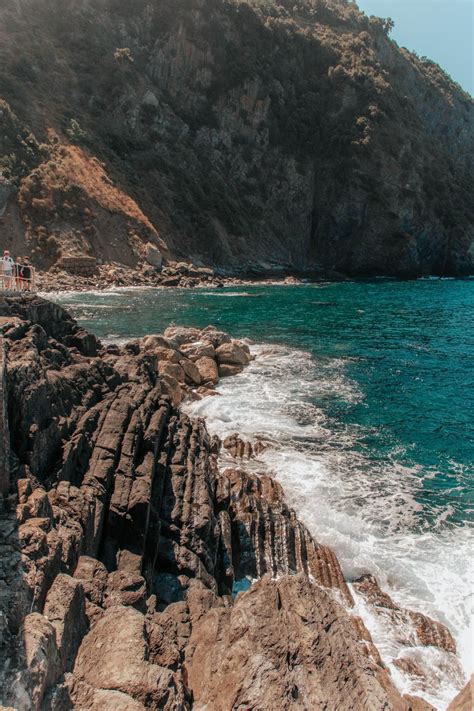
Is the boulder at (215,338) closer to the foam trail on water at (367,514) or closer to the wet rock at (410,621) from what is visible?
the foam trail on water at (367,514)

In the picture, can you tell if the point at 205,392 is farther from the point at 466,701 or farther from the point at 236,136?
the point at 236,136

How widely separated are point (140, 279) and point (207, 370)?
129 feet

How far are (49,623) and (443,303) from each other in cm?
5907

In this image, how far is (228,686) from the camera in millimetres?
6027

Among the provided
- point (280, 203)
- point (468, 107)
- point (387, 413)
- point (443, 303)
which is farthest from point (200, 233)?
point (468, 107)

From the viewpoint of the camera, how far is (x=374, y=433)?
805 inches

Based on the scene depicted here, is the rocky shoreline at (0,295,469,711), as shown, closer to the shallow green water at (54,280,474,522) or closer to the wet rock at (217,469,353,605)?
the wet rock at (217,469,353,605)

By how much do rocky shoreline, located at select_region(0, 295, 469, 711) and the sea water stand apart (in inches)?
34.5

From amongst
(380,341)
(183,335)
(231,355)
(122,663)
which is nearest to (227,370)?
(231,355)

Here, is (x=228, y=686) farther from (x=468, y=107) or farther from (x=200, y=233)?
(x=468, y=107)

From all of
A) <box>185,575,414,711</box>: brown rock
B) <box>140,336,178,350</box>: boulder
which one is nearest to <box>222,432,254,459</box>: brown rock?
<box>140,336,178,350</box>: boulder

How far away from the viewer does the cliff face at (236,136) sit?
72688mm

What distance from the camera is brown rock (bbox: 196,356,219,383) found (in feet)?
88.2

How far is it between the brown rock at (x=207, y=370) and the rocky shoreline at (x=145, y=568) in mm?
8629
